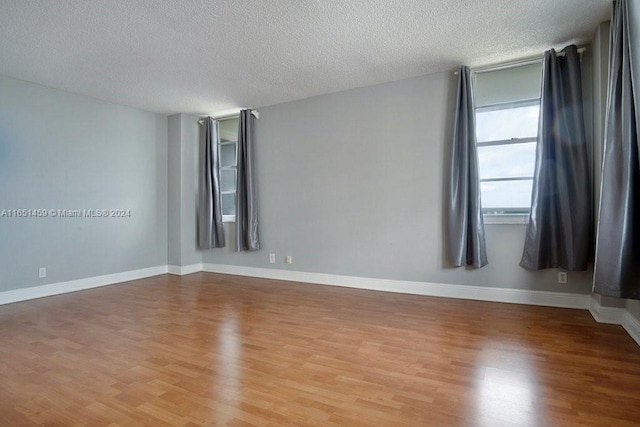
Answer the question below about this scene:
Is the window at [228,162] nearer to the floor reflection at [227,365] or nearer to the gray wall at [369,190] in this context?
the gray wall at [369,190]

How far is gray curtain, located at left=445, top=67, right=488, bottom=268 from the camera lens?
3594 millimetres

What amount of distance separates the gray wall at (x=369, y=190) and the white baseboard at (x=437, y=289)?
7cm

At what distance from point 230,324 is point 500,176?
3.17m

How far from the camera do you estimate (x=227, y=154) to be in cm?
580

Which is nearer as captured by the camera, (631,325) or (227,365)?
(227,365)

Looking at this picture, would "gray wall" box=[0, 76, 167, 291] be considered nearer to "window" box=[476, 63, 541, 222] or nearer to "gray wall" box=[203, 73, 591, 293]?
"gray wall" box=[203, 73, 591, 293]

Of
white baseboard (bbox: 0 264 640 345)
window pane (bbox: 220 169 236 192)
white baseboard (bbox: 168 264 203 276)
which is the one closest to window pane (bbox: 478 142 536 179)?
white baseboard (bbox: 0 264 640 345)

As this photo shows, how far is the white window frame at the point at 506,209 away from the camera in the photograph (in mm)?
3497

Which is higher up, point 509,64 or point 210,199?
point 509,64

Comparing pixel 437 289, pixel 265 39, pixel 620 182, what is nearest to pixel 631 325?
pixel 620 182

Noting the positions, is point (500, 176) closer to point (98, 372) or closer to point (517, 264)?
point (517, 264)

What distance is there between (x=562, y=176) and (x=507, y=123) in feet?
2.65

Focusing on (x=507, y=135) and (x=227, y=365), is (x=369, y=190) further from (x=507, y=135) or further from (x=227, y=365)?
(x=227, y=365)

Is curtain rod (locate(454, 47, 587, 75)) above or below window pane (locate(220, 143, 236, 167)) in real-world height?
above
